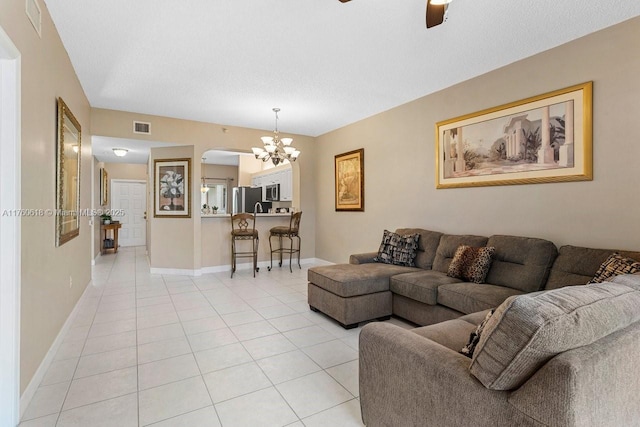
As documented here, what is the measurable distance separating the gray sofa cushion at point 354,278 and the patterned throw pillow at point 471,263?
0.52 meters

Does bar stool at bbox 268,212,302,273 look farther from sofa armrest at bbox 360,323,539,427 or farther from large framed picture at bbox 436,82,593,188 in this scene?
sofa armrest at bbox 360,323,539,427

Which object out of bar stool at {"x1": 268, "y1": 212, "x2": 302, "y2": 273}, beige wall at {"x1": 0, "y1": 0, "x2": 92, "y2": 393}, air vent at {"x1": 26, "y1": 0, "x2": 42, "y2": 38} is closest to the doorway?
beige wall at {"x1": 0, "y1": 0, "x2": 92, "y2": 393}

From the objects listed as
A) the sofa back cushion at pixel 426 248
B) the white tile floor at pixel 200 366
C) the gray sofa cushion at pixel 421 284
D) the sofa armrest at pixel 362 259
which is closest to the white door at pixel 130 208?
the white tile floor at pixel 200 366

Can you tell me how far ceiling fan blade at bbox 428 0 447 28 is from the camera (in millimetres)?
1795

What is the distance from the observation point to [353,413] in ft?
5.94

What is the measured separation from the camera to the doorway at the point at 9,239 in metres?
1.67

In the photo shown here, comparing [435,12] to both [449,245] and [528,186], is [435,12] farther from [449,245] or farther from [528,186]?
[449,245]

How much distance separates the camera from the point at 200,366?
2352 mm

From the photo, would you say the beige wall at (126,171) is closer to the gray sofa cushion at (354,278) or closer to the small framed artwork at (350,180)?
the small framed artwork at (350,180)

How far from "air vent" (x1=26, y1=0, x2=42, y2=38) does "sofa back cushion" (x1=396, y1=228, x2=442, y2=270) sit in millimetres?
3859

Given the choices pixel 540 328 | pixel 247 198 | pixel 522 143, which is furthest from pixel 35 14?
pixel 247 198

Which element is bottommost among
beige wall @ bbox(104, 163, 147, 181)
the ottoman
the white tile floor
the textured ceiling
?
the white tile floor

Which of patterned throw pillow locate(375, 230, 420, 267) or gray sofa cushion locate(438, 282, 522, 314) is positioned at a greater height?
patterned throw pillow locate(375, 230, 420, 267)

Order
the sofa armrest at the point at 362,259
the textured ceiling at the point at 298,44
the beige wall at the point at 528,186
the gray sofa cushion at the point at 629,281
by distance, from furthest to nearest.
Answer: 1. the sofa armrest at the point at 362,259
2. the beige wall at the point at 528,186
3. the textured ceiling at the point at 298,44
4. the gray sofa cushion at the point at 629,281
